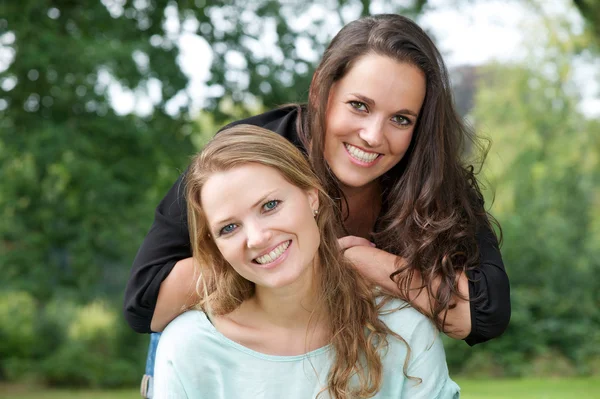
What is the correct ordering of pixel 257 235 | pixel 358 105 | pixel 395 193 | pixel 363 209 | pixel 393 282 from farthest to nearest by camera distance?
pixel 363 209, pixel 395 193, pixel 358 105, pixel 393 282, pixel 257 235

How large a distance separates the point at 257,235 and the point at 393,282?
0.59 metres

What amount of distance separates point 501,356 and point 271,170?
33.0ft

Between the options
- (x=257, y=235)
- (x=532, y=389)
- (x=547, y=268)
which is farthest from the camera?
(x=547, y=268)

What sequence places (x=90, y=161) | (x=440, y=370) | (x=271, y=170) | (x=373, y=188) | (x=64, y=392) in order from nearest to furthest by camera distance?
(x=271, y=170), (x=440, y=370), (x=373, y=188), (x=90, y=161), (x=64, y=392)

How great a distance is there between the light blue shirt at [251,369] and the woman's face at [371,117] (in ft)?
2.00

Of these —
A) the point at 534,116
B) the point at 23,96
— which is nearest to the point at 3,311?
the point at 23,96

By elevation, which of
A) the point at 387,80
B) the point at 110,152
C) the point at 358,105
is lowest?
the point at 110,152

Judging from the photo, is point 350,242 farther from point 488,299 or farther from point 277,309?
point 488,299

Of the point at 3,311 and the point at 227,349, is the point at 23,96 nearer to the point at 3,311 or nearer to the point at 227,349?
the point at 3,311

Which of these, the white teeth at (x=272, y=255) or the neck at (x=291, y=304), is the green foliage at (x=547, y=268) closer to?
the neck at (x=291, y=304)

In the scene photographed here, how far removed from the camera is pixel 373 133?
2.68 meters

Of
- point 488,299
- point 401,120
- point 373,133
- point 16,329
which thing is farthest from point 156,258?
point 16,329

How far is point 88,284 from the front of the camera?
8.81 m

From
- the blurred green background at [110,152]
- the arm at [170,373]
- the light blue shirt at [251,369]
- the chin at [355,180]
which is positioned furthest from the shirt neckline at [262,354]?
the blurred green background at [110,152]
